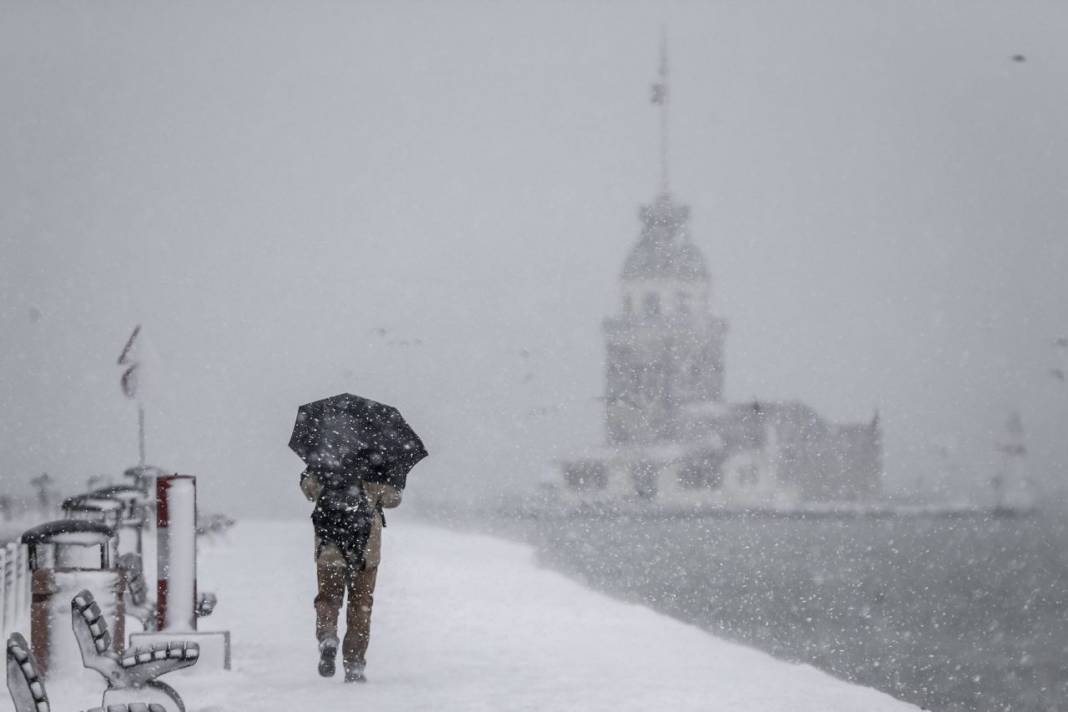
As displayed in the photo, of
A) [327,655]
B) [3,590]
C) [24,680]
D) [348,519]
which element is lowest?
[327,655]

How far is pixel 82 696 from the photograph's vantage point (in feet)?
25.9

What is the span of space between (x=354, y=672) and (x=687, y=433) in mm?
141297

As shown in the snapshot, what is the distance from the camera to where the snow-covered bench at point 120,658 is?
5.52 meters

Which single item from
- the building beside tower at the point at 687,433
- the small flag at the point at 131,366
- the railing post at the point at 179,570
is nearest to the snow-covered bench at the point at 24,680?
the railing post at the point at 179,570

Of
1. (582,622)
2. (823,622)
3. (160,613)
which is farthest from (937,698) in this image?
(160,613)

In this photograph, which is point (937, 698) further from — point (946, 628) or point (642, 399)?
point (642, 399)

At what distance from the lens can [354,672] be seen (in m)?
8.88

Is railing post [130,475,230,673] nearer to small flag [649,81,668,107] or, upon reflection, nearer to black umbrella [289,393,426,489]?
black umbrella [289,393,426,489]

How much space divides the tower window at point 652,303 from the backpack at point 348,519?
149431 millimetres

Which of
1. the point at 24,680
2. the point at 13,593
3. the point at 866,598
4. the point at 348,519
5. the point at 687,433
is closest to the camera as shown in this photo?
the point at 24,680

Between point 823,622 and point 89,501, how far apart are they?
54.3 meters

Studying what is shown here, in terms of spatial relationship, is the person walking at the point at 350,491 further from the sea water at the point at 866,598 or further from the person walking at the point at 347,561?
the sea water at the point at 866,598

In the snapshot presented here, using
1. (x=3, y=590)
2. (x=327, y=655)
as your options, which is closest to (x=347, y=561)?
(x=327, y=655)

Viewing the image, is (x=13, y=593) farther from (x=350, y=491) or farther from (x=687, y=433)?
(x=687, y=433)
